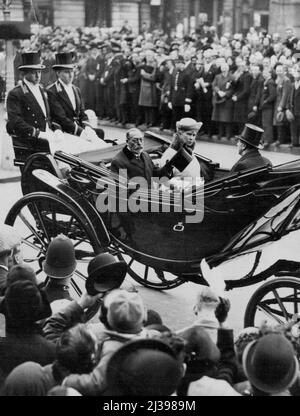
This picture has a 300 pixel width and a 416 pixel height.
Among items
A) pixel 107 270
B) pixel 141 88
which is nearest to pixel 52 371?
pixel 107 270

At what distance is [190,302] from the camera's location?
7.00 meters

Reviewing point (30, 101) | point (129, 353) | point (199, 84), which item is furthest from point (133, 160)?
point (199, 84)

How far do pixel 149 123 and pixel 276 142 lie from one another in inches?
149

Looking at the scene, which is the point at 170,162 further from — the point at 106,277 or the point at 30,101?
the point at 30,101

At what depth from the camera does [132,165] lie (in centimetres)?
671

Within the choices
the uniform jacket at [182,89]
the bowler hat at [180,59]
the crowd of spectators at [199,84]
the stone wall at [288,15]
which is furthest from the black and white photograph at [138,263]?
the stone wall at [288,15]

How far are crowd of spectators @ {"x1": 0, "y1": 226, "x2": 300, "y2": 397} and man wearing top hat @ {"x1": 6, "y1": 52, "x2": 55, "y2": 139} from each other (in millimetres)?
3742

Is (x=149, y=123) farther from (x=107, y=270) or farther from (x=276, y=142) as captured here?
(x=107, y=270)

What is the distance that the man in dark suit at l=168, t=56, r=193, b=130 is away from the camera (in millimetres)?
16266

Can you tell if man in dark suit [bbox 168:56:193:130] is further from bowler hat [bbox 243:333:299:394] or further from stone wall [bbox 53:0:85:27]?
stone wall [bbox 53:0:85:27]

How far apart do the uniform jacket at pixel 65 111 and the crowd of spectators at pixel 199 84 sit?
20.7ft

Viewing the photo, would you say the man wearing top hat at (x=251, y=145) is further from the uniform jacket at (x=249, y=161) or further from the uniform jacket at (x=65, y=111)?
the uniform jacket at (x=65, y=111)

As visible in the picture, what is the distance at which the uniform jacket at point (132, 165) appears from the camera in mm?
6691
